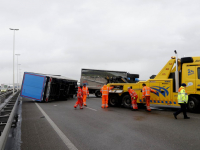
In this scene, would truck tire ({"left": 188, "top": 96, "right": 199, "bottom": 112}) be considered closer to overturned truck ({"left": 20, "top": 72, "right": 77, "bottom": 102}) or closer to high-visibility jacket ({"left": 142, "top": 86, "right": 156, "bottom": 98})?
high-visibility jacket ({"left": 142, "top": 86, "right": 156, "bottom": 98})

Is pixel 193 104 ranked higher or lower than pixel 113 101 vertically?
higher

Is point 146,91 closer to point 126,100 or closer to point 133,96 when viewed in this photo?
point 133,96

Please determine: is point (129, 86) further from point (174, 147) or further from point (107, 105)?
point (174, 147)

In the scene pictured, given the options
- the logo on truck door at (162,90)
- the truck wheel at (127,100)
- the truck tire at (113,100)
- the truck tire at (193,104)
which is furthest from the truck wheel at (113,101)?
the truck tire at (193,104)

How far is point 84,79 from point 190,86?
45.5ft

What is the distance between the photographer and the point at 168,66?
400 inches

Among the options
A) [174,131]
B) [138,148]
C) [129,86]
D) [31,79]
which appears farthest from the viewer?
→ [31,79]

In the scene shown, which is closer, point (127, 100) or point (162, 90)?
point (162, 90)

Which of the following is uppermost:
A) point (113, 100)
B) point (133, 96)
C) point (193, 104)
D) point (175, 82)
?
point (175, 82)

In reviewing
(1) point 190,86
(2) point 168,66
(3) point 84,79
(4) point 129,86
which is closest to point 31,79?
(3) point 84,79

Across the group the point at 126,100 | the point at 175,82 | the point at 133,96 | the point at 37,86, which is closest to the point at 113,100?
the point at 126,100

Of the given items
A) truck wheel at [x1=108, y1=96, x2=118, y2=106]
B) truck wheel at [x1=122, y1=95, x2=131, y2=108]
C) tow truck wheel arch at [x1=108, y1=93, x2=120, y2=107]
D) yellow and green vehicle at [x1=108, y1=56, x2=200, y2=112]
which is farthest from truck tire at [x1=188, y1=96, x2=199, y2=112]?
truck wheel at [x1=108, y1=96, x2=118, y2=106]

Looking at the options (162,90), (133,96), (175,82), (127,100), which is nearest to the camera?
(175,82)

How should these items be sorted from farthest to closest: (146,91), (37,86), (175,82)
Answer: (37,86) → (146,91) → (175,82)
